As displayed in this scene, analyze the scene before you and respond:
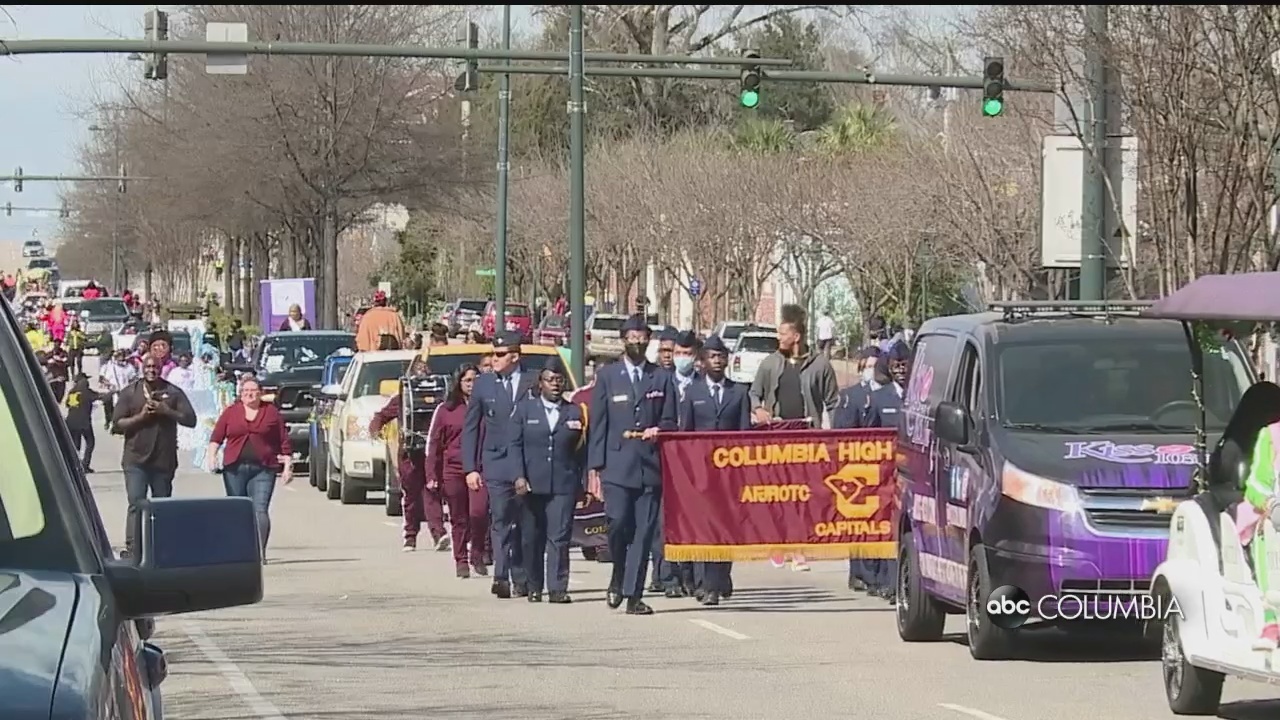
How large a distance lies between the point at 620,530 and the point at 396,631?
7.23 feet

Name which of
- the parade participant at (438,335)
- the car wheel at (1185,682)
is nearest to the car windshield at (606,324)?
the parade participant at (438,335)

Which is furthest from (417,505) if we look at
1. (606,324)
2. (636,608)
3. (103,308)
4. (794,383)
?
(103,308)

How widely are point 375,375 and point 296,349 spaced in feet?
23.1

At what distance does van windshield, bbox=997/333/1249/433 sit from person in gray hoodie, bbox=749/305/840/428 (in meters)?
5.99

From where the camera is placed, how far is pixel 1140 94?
2122cm

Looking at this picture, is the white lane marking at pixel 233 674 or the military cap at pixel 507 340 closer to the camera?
the white lane marking at pixel 233 674

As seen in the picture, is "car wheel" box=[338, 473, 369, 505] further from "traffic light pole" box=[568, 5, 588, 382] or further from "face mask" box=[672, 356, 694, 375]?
"face mask" box=[672, 356, 694, 375]

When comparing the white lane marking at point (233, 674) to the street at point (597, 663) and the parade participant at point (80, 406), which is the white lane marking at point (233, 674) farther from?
the parade participant at point (80, 406)

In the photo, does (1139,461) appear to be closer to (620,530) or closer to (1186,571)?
(1186,571)

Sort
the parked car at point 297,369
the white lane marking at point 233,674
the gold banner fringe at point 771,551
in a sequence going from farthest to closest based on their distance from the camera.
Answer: the parked car at point 297,369 → the gold banner fringe at point 771,551 → the white lane marking at point 233,674

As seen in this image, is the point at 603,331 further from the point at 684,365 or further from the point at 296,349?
the point at 684,365

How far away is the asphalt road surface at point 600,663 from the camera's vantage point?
466 inches

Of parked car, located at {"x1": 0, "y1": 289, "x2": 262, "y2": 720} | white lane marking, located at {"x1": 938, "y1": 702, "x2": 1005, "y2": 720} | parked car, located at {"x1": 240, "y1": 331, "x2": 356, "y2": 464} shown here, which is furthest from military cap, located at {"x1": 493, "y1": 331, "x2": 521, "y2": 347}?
parked car, located at {"x1": 0, "y1": 289, "x2": 262, "y2": 720}

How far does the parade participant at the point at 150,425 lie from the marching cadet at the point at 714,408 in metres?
3.99
